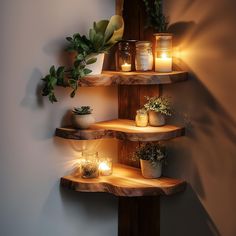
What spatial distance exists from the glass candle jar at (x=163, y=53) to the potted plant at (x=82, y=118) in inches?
14.6

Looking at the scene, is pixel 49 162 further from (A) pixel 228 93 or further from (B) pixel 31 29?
(A) pixel 228 93

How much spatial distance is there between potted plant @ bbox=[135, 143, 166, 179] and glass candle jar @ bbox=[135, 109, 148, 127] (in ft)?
0.38

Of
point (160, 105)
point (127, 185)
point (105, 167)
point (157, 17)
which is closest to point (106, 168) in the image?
point (105, 167)

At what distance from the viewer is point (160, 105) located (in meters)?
2.12

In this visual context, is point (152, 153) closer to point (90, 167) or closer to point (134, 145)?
point (134, 145)

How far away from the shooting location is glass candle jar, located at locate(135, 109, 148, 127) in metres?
2.13

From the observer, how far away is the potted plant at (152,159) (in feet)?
6.98

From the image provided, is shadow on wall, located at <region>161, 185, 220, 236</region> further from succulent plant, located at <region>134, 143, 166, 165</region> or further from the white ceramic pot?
the white ceramic pot

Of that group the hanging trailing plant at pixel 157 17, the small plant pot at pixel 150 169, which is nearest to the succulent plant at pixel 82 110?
the small plant pot at pixel 150 169

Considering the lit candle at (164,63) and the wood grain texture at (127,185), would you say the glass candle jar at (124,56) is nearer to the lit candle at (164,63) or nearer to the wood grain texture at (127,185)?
the lit candle at (164,63)

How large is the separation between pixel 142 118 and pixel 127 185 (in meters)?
0.32

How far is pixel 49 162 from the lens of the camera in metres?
2.11

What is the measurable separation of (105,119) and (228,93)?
0.67 m

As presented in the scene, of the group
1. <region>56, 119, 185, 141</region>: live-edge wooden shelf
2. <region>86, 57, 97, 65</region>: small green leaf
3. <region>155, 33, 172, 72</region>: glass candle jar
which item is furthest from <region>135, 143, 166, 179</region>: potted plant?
<region>86, 57, 97, 65</region>: small green leaf
